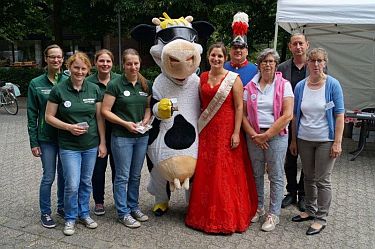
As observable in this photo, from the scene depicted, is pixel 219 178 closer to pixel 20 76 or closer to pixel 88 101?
pixel 88 101

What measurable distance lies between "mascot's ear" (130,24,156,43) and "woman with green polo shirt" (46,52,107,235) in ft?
2.46

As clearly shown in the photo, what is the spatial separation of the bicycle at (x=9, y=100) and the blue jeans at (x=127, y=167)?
8594 mm

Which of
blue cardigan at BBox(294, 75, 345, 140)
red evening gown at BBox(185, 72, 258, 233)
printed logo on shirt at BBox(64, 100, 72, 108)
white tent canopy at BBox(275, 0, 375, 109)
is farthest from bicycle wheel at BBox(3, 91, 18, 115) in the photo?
blue cardigan at BBox(294, 75, 345, 140)

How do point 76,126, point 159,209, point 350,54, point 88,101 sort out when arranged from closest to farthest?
point 76,126 < point 88,101 < point 159,209 < point 350,54

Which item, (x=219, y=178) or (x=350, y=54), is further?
(x=350, y=54)

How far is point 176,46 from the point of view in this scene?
3.56 m

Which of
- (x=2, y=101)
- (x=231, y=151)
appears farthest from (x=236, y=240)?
(x=2, y=101)

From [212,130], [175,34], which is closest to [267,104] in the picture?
[212,130]

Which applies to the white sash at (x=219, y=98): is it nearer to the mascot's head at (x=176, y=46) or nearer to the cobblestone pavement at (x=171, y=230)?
the mascot's head at (x=176, y=46)

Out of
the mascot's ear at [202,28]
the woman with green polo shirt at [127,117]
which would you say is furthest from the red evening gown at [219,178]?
the mascot's ear at [202,28]

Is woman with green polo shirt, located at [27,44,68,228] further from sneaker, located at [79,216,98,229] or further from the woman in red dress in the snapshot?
the woman in red dress

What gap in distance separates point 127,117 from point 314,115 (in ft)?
5.71

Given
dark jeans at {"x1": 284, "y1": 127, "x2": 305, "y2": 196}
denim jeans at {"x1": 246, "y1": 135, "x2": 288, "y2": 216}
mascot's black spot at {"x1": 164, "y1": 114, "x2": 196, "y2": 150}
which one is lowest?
dark jeans at {"x1": 284, "y1": 127, "x2": 305, "y2": 196}

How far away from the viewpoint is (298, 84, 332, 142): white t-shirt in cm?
368
